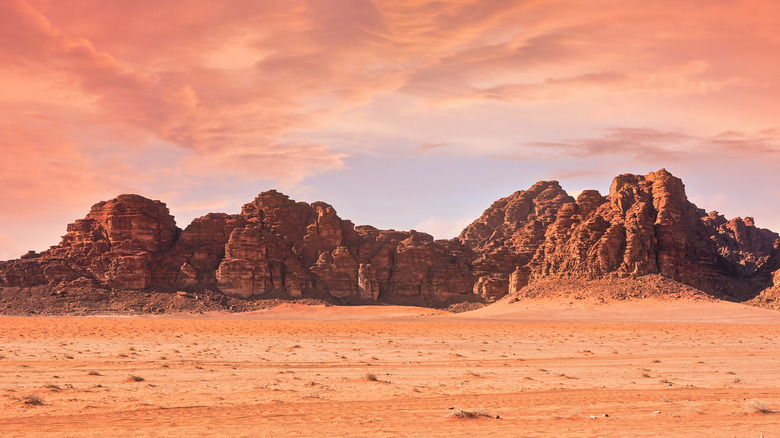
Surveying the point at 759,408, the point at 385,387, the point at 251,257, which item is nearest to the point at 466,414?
the point at 385,387

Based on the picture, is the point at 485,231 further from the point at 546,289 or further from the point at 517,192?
the point at 546,289

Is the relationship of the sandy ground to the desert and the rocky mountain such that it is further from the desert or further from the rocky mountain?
the rocky mountain

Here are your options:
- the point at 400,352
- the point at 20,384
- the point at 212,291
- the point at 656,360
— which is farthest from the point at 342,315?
the point at 20,384

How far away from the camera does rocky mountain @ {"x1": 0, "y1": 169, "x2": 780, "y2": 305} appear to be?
92.4 meters

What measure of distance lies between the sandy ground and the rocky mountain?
162 ft

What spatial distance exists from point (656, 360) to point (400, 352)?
43.1ft

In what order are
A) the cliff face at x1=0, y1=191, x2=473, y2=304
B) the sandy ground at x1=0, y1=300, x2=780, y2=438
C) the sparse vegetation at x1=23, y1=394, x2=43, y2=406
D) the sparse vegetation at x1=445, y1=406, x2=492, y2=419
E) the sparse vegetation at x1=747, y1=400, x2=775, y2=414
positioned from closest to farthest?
the sandy ground at x1=0, y1=300, x2=780, y2=438 < the sparse vegetation at x1=445, y1=406, x2=492, y2=419 < the sparse vegetation at x1=747, y1=400, x2=775, y2=414 < the sparse vegetation at x1=23, y1=394, x2=43, y2=406 < the cliff face at x1=0, y1=191, x2=473, y2=304

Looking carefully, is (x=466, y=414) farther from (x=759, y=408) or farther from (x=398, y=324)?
(x=398, y=324)

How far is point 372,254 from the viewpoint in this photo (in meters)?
118

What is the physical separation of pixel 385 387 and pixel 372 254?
96.8m

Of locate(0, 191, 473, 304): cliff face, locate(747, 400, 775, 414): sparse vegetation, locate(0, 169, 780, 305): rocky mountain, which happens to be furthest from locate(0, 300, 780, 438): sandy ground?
locate(0, 191, 473, 304): cliff face

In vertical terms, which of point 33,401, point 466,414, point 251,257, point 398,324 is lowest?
point 398,324

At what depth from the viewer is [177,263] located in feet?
346

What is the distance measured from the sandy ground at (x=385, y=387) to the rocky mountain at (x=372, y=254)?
162ft
